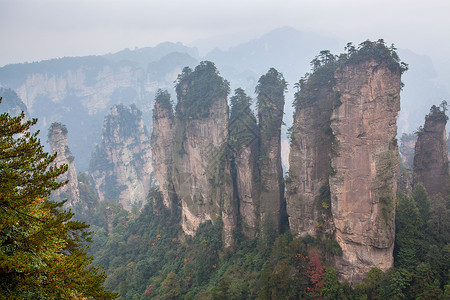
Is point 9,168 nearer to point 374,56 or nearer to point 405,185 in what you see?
point 374,56

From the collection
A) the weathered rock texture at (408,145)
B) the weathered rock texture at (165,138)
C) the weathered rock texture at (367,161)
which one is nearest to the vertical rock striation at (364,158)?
the weathered rock texture at (367,161)

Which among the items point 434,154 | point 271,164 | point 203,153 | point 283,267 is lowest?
point 283,267

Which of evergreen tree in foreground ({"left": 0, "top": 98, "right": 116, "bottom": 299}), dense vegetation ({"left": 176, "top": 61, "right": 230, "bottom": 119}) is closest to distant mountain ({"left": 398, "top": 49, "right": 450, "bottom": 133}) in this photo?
dense vegetation ({"left": 176, "top": 61, "right": 230, "bottom": 119})

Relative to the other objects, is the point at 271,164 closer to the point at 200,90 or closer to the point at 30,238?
the point at 200,90

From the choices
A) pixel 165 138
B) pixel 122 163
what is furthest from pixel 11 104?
pixel 165 138

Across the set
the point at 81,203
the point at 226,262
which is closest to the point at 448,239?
the point at 226,262

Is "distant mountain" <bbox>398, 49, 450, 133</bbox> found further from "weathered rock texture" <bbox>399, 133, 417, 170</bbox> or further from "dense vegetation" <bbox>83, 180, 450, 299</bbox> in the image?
"dense vegetation" <bbox>83, 180, 450, 299</bbox>

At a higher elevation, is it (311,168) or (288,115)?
(288,115)
